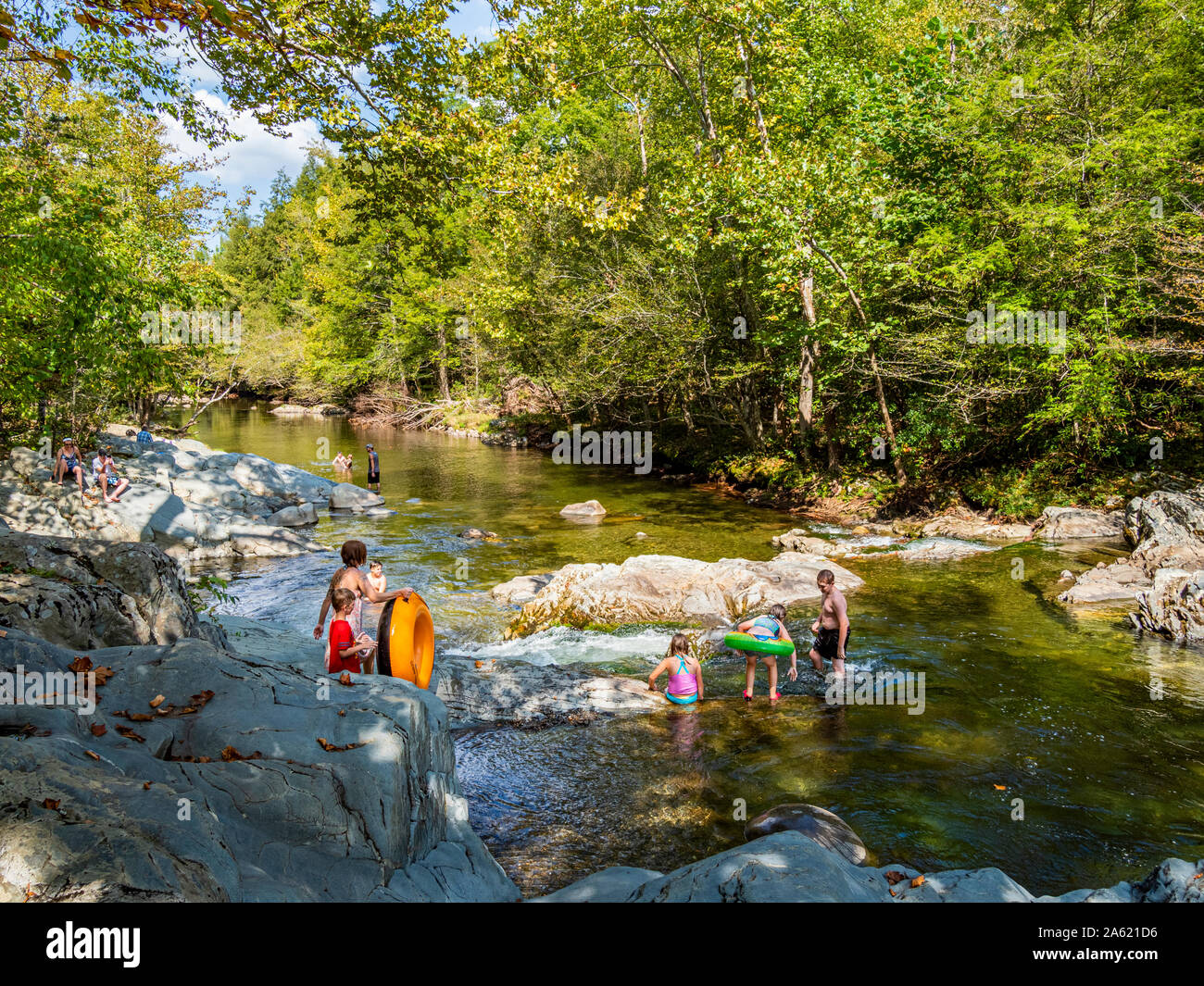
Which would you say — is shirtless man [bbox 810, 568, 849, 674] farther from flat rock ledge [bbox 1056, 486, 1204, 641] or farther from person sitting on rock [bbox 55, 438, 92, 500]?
person sitting on rock [bbox 55, 438, 92, 500]

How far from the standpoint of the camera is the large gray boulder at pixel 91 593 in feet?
20.6

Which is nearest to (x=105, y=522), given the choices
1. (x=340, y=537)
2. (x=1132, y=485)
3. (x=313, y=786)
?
(x=340, y=537)

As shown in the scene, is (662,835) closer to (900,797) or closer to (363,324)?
(900,797)

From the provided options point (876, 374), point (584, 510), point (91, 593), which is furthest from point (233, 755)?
point (876, 374)

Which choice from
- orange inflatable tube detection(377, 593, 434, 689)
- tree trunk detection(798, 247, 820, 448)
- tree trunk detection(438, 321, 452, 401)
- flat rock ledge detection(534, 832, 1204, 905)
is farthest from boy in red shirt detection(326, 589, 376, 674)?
tree trunk detection(438, 321, 452, 401)

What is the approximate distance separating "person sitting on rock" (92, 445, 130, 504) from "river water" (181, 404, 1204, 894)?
4206mm

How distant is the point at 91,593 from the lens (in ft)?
22.3

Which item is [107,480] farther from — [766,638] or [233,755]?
[766,638]

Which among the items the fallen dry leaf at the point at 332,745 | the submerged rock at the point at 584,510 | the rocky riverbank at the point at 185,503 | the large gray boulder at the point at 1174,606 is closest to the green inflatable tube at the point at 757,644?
the fallen dry leaf at the point at 332,745

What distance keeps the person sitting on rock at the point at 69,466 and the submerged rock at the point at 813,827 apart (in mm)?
17385

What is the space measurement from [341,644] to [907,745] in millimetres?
6639

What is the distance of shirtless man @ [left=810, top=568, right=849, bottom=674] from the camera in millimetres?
10211

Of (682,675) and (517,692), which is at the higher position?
(682,675)

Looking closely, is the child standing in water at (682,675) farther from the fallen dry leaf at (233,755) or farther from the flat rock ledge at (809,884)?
the fallen dry leaf at (233,755)
